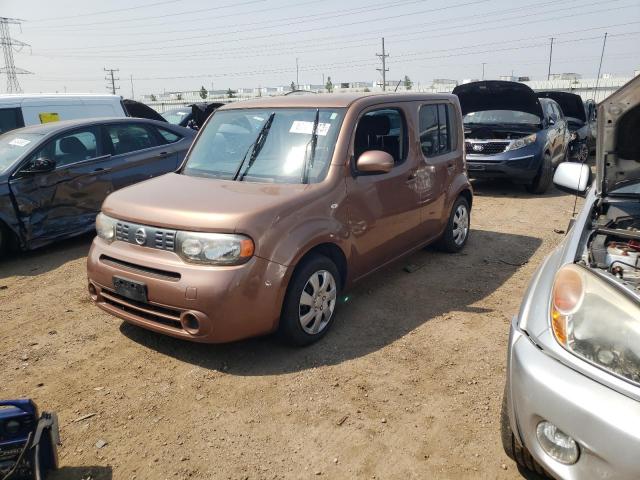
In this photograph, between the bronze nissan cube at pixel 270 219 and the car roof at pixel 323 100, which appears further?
the car roof at pixel 323 100

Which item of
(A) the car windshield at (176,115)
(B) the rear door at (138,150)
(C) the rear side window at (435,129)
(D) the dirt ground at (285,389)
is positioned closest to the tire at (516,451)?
(D) the dirt ground at (285,389)

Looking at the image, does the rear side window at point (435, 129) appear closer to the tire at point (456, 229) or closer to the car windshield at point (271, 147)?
the tire at point (456, 229)

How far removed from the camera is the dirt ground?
242 cm

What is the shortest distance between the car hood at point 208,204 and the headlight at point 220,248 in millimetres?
44

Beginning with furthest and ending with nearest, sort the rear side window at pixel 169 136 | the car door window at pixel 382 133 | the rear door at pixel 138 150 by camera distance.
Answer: the rear side window at pixel 169 136 → the rear door at pixel 138 150 → the car door window at pixel 382 133

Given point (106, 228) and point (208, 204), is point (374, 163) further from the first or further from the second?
point (106, 228)

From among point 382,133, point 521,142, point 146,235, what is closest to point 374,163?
point 382,133

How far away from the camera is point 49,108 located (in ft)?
27.0

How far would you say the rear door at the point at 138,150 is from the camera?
6219 millimetres

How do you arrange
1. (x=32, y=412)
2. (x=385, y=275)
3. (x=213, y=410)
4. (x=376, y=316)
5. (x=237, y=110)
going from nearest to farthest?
(x=32, y=412), (x=213, y=410), (x=376, y=316), (x=237, y=110), (x=385, y=275)

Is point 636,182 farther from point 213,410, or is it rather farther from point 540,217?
point 540,217

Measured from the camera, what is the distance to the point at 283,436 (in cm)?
259

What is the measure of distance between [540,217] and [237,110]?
5040mm

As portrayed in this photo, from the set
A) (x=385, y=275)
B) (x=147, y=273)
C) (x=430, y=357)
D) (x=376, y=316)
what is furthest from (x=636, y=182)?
(x=147, y=273)
